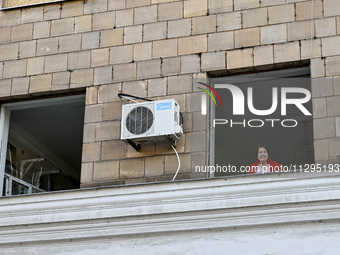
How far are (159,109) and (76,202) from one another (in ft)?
5.42

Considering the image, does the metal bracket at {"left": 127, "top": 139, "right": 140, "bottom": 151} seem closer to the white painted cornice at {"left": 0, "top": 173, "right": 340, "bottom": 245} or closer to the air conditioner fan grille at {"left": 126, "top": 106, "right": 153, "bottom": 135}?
the air conditioner fan grille at {"left": 126, "top": 106, "right": 153, "bottom": 135}

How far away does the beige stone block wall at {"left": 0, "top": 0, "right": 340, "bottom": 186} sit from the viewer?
1191cm

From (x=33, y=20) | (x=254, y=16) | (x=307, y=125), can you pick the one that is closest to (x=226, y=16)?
(x=254, y=16)

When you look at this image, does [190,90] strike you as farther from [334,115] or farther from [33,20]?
[33,20]

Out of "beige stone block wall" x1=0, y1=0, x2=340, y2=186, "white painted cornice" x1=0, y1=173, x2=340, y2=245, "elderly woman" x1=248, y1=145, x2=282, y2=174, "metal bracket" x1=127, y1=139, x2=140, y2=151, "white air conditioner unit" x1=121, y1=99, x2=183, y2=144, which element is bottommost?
"white painted cornice" x1=0, y1=173, x2=340, y2=245

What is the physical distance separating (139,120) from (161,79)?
822mm

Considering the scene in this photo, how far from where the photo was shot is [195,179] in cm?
1127

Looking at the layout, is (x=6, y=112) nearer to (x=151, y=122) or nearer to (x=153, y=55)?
(x=153, y=55)

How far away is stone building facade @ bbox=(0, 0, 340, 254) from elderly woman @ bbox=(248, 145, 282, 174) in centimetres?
62

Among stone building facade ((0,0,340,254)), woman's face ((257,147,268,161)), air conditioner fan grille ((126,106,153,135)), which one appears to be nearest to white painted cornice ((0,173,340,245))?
stone building facade ((0,0,340,254))

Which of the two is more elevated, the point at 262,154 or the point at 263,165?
the point at 262,154

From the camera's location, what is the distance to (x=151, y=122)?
11.9 m

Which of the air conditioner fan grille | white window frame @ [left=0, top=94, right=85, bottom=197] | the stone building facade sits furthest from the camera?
white window frame @ [left=0, top=94, right=85, bottom=197]

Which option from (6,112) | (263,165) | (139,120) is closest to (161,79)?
(139,120)
